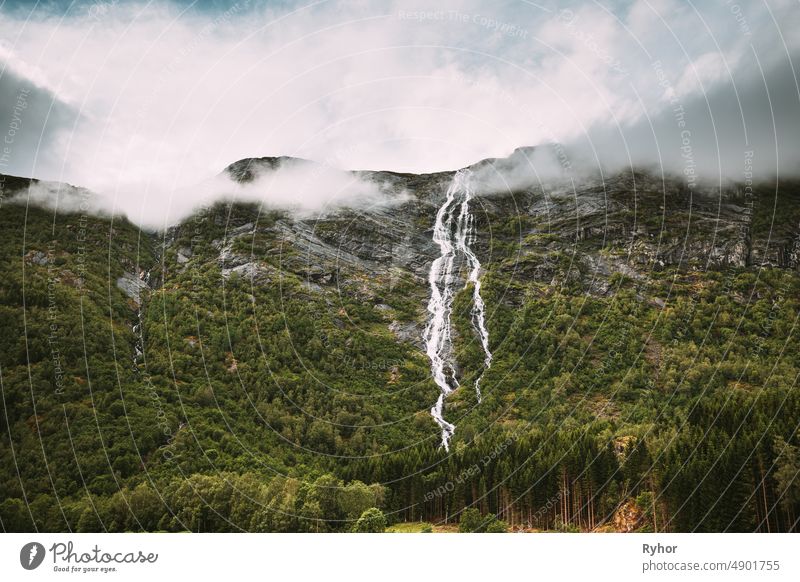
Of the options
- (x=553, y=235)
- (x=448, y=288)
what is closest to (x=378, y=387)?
(x=448, y=288)

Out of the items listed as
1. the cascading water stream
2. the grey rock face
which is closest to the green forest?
the grey rock face

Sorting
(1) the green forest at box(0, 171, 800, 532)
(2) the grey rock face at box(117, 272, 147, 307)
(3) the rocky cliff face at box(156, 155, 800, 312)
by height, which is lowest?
(1) the green forest at box(0, 171, 800, 532)

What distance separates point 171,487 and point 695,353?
353 feet

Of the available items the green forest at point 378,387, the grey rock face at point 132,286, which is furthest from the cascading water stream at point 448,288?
the grey rock face at point 132,286

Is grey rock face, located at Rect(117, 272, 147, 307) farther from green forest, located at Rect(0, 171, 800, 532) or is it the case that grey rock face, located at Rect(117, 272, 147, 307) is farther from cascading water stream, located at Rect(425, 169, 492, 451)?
cascading water stream, located at Rect(425, 169, 492, 451)

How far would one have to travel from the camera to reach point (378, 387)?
408ft

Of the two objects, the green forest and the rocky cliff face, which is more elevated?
the rocky cliff face

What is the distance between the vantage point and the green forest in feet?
181

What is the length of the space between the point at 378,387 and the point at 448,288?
48.5 m

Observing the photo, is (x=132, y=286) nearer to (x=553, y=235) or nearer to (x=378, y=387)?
(x=378, y=387)

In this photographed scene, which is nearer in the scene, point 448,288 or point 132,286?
point 132,286

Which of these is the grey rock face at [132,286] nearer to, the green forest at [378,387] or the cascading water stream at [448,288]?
the green forest at [378,387]

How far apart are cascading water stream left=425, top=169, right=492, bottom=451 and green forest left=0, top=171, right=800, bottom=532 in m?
2.95
